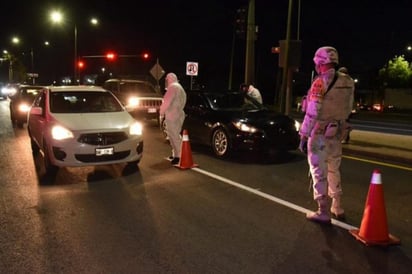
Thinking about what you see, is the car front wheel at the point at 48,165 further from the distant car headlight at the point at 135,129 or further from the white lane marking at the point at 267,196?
the white lane marking at the point at 267,196

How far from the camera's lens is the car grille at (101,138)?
323 inches

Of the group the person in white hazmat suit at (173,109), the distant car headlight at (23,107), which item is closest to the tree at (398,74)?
the distant car headlight at (23,107)

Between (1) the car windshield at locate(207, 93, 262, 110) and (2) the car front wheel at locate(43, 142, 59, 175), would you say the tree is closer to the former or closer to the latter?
(1) the car windshield at locate(207, 93, 262, 110)

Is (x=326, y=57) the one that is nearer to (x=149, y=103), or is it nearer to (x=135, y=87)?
(x=149, y=103)

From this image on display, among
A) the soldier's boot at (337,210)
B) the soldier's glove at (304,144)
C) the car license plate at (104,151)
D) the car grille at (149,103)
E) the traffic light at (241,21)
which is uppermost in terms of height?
the traffic light at (241,21)

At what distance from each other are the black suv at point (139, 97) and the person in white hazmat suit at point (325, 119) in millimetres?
12278

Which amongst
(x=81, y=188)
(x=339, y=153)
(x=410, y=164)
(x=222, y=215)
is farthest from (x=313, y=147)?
(x=410, y=164)

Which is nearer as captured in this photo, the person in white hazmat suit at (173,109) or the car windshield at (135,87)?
the person in white hazmat suit at (173,109)

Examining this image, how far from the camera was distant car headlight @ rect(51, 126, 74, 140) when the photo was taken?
819cm

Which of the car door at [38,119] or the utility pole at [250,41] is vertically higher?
the utility pole at [250,41]

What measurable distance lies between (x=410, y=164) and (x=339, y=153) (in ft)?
16.9

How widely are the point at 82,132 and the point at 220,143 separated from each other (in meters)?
3.56

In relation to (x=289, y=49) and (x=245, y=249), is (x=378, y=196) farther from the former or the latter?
(x=289, y=49)

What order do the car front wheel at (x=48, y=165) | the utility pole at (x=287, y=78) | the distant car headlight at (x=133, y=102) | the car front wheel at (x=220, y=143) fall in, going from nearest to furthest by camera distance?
the car front wheel at (x=48, y=165) → the car front wheel at (x=220, y=143) → the utility pole at (x=287, y=78) → the distant car headlight at (x=133, y=102)
